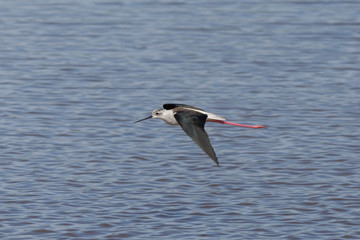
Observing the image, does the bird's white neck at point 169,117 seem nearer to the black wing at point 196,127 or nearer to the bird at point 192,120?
the bird at point 192,120

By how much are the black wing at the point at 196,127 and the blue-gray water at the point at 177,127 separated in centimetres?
77

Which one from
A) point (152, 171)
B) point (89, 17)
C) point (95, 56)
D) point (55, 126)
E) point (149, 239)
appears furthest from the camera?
point (89, 17)

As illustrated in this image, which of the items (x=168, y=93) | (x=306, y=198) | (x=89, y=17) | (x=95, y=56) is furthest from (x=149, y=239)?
(x=89, y=17)

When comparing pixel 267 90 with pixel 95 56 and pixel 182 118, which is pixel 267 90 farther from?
pixel 182 118

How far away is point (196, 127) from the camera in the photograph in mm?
7914

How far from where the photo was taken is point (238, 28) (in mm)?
17891

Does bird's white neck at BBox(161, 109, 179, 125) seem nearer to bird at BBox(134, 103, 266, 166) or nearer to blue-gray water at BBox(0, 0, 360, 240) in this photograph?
bird at BBox(134, 103, 266, 166)

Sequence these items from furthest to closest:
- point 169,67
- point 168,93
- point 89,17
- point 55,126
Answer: point 89,17 → point 169,67 → point 168,93 → point 55,126

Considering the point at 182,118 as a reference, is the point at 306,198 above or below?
below

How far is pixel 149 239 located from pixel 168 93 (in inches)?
218

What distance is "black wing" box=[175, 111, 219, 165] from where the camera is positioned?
296 inches

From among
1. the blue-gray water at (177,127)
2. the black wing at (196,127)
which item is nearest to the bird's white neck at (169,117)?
the black wing at (196,127)

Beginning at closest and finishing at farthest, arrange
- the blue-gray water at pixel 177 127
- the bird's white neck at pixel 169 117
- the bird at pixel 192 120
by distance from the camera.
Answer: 1. the bird at pixel 192 120
2. the blue-gray water at pixel 177 127
3. the bird's white neck at pixel 169 117

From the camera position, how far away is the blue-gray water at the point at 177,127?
26.6 feet
